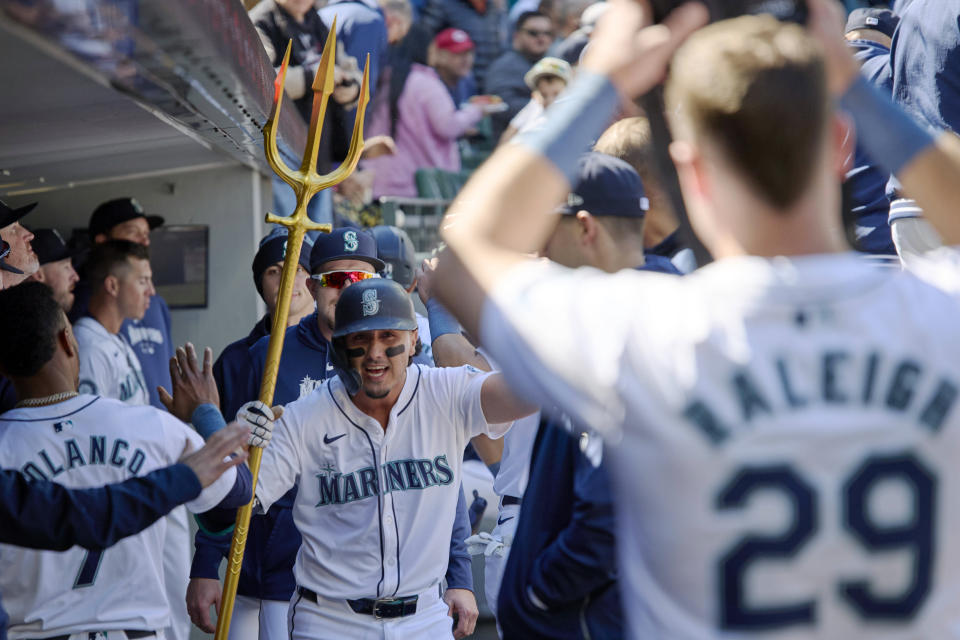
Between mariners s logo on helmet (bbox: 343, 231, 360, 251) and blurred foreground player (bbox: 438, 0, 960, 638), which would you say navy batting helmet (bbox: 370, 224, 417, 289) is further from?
blurred foreground player (bbox: 438, 0, 960, 638)

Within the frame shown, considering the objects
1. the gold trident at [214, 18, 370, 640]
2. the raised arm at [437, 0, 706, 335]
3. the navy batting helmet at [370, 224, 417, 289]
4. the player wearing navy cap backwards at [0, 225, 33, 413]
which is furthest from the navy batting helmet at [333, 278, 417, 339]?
the raised arm at [437, 0, 706, 335]

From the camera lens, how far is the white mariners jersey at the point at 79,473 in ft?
11.6

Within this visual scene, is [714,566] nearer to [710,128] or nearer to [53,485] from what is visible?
[710,128]

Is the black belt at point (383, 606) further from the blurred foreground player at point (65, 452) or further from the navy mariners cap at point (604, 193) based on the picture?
the navy mariners cap at point (604, 193)

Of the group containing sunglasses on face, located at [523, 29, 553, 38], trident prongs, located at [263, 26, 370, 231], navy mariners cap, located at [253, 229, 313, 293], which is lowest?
navy mariners cap, located at [253, 229, 313, 293]

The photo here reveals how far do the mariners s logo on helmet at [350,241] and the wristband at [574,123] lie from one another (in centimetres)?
344

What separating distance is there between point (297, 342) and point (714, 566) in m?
3.63

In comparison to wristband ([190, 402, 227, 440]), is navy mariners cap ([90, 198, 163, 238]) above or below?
above

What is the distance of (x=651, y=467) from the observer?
5.06 ft

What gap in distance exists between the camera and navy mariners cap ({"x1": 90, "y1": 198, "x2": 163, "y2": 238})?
19.6ft

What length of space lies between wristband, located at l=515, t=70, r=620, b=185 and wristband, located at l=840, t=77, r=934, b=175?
423mm

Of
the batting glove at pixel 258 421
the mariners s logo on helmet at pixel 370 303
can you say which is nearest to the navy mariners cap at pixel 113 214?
the mariners s logo on helmet at pixel 370 303

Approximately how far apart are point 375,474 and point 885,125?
8.01 ft

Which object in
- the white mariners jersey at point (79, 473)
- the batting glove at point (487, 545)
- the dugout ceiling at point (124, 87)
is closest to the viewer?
the dugout ceiling at point (124, 87)
